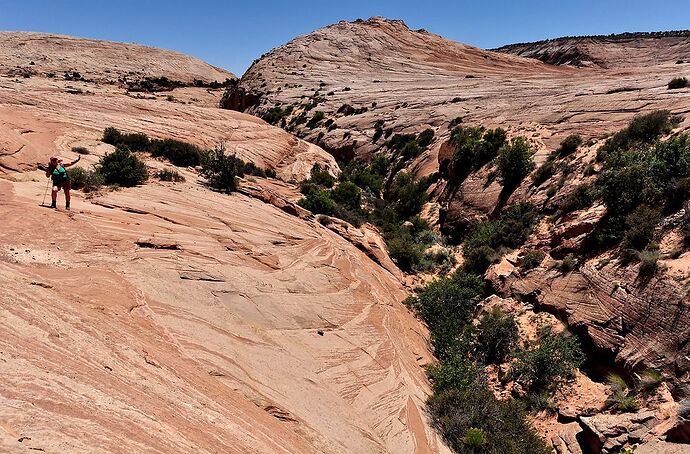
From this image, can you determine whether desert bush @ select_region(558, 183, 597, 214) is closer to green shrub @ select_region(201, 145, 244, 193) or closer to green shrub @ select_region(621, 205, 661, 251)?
green shrub @ select_region(621, 205, 661, 251)

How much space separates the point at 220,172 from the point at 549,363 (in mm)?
12352

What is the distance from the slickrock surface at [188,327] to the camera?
5129mm

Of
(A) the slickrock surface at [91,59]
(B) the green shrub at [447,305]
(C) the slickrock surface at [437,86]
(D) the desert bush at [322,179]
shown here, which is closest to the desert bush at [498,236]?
(B) the green shrub at [447,305]

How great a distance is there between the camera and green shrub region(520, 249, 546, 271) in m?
15.3

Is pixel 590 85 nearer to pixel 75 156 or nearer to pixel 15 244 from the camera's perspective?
pixel 75 156

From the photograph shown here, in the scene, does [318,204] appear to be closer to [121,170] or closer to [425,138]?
[121,170]

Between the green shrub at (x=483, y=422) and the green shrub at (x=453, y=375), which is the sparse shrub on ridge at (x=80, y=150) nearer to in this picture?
the green shrub at (x=453, y=375)

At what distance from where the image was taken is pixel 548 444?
985 centimetres

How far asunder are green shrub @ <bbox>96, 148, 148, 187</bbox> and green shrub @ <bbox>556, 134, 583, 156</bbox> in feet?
57.3

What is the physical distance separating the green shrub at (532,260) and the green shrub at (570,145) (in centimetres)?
679

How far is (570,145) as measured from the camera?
19922 millimetres

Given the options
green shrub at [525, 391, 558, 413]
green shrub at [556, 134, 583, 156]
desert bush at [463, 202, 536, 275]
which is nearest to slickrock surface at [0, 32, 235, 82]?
desert bush at [463, 202, 536, 275]

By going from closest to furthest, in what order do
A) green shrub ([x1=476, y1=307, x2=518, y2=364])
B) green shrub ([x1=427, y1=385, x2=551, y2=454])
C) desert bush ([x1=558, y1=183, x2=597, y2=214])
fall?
1. green shrub ([x1=427, y1=385, x2=551, y2=454])
2. green shrub ([x1=476, y1=307, x2=518, y2=364])
3. desert bush ([x1=558, y1=183, x2=597, y2=214])

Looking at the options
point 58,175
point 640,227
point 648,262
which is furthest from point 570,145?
point 58,175
